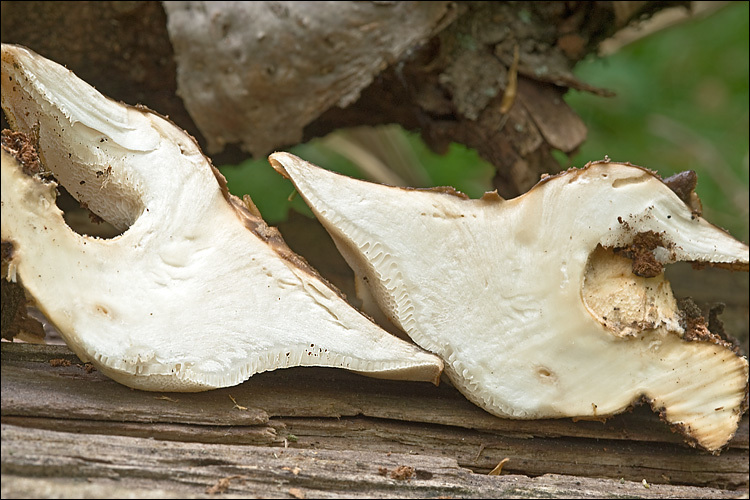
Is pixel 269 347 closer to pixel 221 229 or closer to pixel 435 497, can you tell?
Answer: pixel 221 229

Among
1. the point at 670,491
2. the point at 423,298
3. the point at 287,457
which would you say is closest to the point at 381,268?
the point at 423,298

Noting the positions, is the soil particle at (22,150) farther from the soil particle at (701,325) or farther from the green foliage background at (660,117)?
the green foliage background at (660,117)

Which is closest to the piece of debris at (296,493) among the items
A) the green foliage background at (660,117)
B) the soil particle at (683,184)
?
the soil particle at (683,184)

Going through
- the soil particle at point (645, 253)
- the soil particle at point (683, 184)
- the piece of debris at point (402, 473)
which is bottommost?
the piece of debris at point (402, 473)

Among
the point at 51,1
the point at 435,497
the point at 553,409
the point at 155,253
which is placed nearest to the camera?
the point at 435,497

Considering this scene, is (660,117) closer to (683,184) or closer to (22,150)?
(683,184)

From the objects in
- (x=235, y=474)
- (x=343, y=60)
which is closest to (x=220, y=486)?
(x=235, y=474)
